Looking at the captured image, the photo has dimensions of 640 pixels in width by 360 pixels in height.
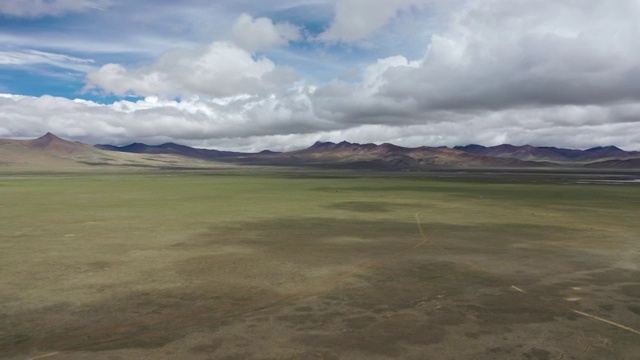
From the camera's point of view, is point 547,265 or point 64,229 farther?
point 64,229

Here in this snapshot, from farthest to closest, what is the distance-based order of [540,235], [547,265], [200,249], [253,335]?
[540,235] → [200,249] → [547,265] → [253,335]

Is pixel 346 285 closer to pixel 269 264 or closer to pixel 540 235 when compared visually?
pixel 269 264

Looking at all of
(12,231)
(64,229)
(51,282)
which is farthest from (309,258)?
(12,231)

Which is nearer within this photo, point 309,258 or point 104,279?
point 104,279

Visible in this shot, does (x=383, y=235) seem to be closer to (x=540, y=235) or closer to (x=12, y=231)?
(x=540, y=235)

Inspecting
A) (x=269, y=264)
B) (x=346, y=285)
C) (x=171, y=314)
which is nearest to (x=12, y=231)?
(x=269, y=264)

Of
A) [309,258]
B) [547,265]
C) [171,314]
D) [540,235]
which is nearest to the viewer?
[171,314]
